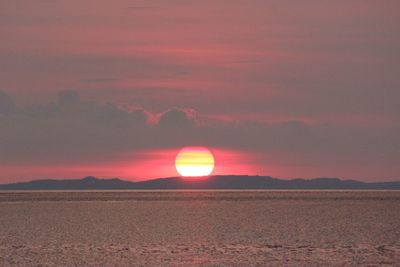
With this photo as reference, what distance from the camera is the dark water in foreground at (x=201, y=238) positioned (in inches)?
770

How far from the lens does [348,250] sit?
2128 cm

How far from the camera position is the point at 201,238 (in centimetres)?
2448

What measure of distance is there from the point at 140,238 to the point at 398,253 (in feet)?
28.4

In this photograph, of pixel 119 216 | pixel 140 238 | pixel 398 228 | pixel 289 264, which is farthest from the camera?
pixel 119 216

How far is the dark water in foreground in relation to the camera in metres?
19.5

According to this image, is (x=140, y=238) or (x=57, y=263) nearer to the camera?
(x=57, y=263)

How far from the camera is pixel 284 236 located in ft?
82.4

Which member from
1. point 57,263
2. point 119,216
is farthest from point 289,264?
point 119,216

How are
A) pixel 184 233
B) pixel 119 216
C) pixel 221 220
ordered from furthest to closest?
pixel 119 216, pixel 221 220, pixel 184 233

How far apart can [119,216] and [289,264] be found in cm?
1714

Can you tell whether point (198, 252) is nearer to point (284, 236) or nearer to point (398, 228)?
point (284, 236)

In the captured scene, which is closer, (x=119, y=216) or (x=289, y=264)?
(x=289, y=264)

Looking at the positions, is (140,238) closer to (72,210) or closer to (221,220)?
(221,220)

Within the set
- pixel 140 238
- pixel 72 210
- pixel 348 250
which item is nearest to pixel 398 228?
pixel 348 250
